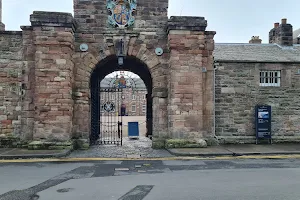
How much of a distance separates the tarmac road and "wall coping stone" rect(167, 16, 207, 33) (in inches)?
232

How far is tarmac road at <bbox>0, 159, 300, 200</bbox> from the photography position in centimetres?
552

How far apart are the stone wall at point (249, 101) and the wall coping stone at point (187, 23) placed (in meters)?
2.31

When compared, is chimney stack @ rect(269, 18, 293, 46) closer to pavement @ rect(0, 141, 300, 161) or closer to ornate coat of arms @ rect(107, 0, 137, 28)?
pavement @ rect(0, 141, 300, 161)

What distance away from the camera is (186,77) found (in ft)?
40.3

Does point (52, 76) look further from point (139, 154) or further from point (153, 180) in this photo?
point (153, 180)

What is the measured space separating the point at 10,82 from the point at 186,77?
7521mm

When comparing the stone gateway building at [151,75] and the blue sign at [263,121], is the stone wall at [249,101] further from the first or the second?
the blue sign at [263,121]

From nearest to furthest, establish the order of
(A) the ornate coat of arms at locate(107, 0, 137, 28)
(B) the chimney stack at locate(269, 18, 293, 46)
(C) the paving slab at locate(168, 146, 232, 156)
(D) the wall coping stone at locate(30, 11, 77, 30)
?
(C) the paving slab at locate(168, 146, 232, 156) < (D) the wall coping stone at locate(30, 11, 77, 30) < (A) the ornate coat of arms at locate(107, 0, 137, 28) < (B) the chimney stack at locate(269, 18, 293, 46)

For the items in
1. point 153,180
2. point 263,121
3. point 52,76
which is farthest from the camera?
point 263,121

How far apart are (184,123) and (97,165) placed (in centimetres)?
467

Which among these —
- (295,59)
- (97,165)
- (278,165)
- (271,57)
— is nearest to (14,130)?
(97,165)

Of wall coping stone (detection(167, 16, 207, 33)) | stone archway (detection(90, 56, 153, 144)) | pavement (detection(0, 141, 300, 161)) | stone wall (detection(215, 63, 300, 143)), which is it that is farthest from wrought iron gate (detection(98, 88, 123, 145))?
stone wall (detection(215, 63, 300, 143))

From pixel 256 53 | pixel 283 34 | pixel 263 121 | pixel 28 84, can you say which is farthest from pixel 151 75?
pixel 283 34

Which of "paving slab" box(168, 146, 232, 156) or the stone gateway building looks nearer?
"paving slab" box(168, 146, 232, 156)
